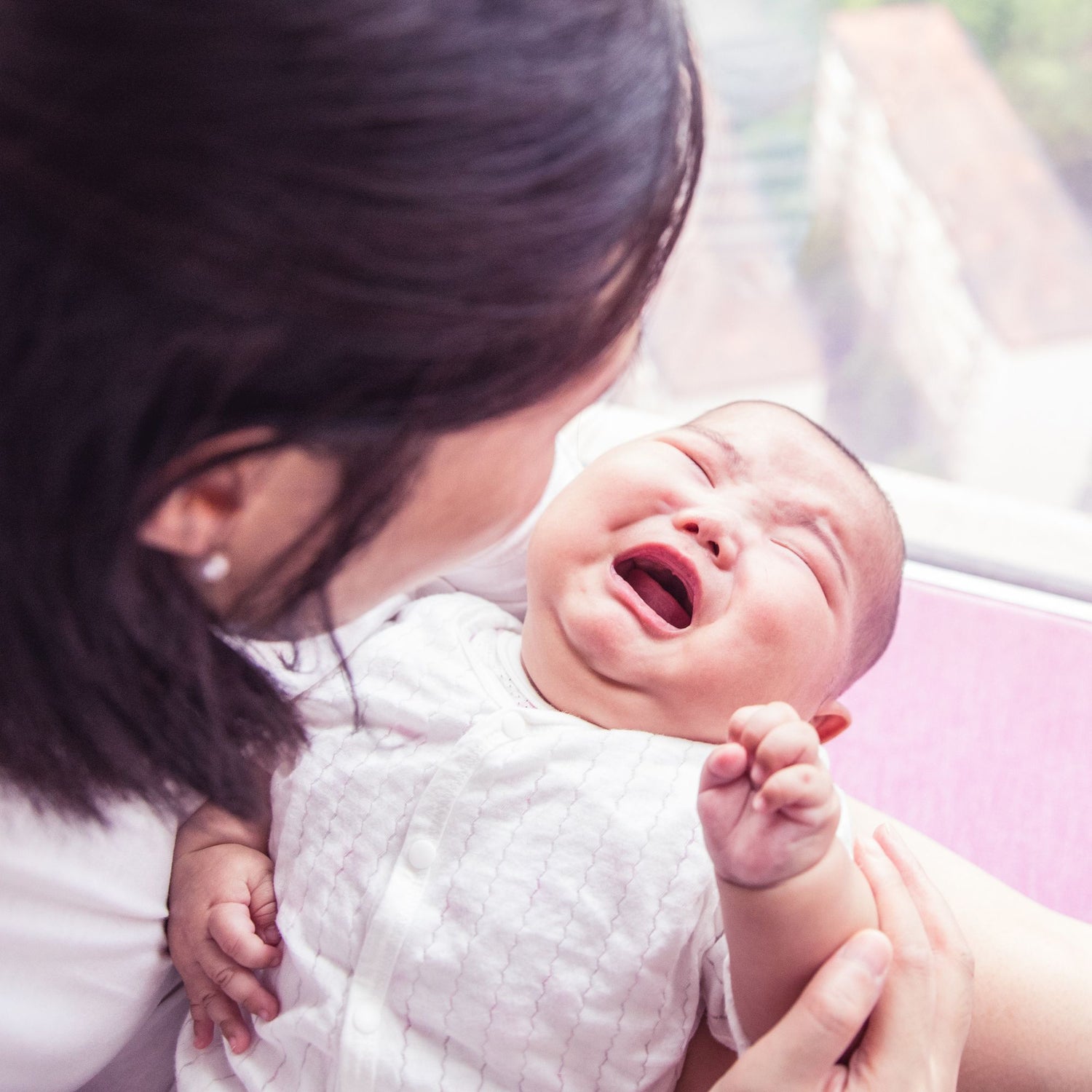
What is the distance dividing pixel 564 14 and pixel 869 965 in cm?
55

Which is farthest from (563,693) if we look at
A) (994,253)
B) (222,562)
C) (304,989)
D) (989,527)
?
(994,253)

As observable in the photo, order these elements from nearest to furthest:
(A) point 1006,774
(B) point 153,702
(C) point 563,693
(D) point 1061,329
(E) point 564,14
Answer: (E) point 564,14 < (B) point 153,702 < (C) point 563,693 < (A) point 1006,774 < (D) point 1061,329

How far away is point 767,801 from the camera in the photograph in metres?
0.65

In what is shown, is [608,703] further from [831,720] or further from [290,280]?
[290,280]

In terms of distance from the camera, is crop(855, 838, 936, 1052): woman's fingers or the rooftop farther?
the rooftop

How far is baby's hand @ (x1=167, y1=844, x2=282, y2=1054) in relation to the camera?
85 cm

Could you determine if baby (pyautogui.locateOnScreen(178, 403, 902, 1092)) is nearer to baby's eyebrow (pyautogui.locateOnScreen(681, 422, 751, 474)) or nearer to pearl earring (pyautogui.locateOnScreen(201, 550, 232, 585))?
baby's eyebrow (pyautogui.locateOnScreen(681, 422, 751, 474))

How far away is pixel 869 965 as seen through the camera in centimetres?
69

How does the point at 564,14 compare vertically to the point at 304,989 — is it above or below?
above

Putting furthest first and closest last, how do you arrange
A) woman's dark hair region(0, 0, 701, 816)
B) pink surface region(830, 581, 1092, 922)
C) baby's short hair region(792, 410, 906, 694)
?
pink surface region(830, 581, 1092, 922)
baby's short hair region(792, 410, 906, 694)
woman's dark hair region(0, 0, 701, 816)

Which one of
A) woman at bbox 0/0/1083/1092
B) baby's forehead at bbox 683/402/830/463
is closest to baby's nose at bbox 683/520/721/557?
baby's forehead at bbox 683/402/830/463

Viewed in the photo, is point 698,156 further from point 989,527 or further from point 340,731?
point 989,527

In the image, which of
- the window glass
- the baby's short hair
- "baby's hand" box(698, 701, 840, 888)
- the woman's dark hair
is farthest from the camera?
the window glass

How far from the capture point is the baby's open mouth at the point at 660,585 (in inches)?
38.2
